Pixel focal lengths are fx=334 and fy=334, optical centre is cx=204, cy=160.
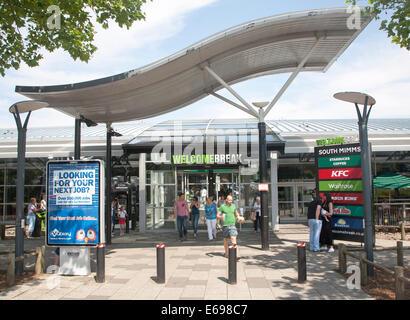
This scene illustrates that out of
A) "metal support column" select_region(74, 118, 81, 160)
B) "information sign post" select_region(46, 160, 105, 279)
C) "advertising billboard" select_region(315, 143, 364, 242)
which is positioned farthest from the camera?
"metal support column" select_region(74, 118, 81, 160)

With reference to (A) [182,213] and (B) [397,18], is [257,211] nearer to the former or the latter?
(A) [182,213]

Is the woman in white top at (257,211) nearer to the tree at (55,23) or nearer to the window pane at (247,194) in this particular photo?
the window pane at (247,194)

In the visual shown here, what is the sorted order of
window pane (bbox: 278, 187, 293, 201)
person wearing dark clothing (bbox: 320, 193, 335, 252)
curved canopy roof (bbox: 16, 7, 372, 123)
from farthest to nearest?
window pane (bbox: 278, 187, 293, 201) → person wearing dark clothing (bbox: 320, 193, 335, 252) → curved canopy roof (bbox: 16, 7, 372, 123)

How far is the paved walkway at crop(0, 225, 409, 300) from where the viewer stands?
6.33m

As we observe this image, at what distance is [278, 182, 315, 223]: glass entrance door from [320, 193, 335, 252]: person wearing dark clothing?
855cm

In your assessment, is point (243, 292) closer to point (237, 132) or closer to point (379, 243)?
point (379, 243)

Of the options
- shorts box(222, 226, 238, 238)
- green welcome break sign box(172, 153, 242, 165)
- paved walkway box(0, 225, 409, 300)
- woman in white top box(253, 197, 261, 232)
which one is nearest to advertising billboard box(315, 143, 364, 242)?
paved walkway box(0, 225, 409, 300)

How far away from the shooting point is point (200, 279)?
7.36 metres

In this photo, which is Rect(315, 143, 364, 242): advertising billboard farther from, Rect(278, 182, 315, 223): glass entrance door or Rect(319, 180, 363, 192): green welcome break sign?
Rect(278, 182, 315, 223): glass entrance door

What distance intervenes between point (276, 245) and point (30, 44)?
982 cm

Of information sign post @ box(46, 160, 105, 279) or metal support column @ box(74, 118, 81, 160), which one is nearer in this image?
information sign post @ box(46, 160, 105, 279)

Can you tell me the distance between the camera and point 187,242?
12.4 meters

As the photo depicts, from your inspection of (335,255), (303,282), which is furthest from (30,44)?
(335,255)
